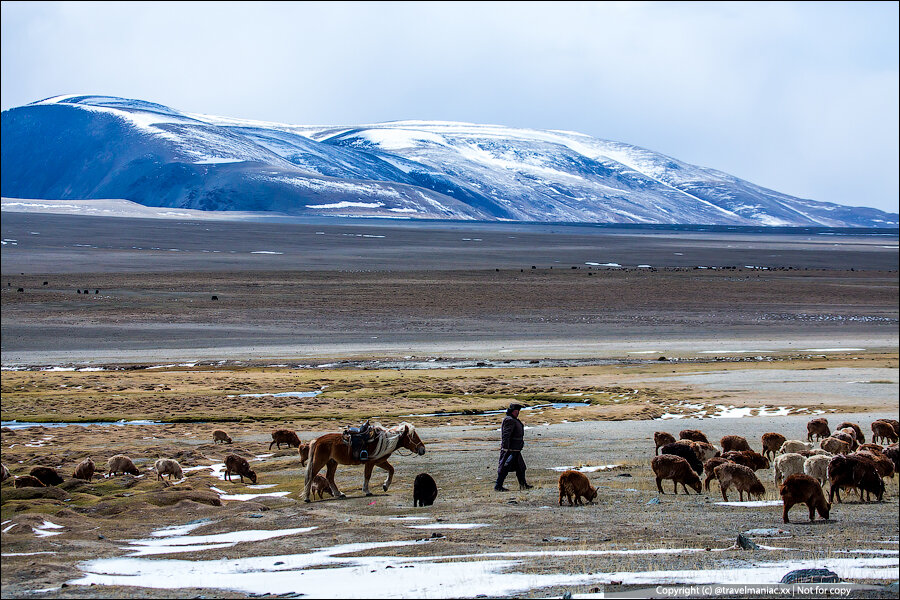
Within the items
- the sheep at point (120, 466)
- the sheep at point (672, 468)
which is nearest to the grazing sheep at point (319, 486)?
the sheep at point (120, 466)

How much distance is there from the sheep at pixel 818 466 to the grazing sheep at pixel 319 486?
23.5 ft

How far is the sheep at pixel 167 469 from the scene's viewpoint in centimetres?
1661

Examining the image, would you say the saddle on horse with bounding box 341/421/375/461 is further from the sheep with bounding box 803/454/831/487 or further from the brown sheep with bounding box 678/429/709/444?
the brown sheep with bounding box 678/429/709/444

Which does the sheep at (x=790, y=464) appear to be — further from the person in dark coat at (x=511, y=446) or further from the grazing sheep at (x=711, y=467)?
the person in dark coat at (x=511, y=446)

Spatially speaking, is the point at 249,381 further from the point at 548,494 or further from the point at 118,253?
the point at 118,253

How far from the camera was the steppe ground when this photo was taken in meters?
11.1

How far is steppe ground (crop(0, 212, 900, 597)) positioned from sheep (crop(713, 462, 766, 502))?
2.24ft

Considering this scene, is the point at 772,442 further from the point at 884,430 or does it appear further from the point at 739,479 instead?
the point at 739,479

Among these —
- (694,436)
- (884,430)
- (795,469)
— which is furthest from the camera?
(884,430)

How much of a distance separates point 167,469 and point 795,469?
1033 centimetres

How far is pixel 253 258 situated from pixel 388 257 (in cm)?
1484

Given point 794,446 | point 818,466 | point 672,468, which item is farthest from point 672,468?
point 794,446

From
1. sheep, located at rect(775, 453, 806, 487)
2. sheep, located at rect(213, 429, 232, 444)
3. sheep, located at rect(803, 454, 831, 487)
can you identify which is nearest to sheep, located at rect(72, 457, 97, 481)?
sheep, located at rect(213, 429, 232, 444)

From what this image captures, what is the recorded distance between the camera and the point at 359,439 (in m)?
14.0
